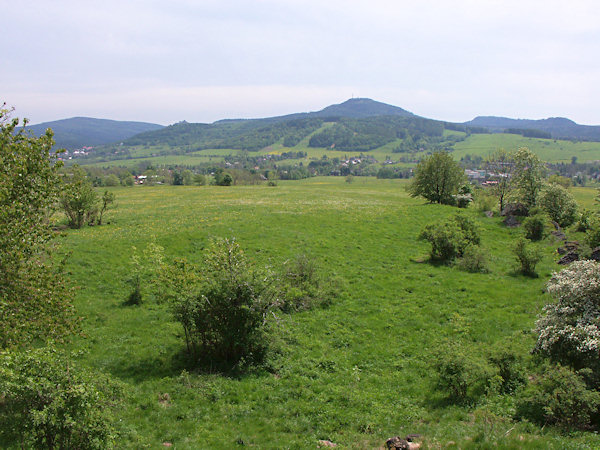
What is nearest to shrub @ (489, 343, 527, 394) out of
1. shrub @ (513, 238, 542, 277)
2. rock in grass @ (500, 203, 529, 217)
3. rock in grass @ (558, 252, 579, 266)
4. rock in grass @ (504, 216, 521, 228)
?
shrub @ (513, 238, 542, 277)

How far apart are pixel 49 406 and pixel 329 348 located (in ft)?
38.7

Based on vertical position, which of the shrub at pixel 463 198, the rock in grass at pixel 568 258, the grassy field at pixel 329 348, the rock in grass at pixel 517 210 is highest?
the shrub at pixel 463 198

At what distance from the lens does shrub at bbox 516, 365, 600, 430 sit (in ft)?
31.5

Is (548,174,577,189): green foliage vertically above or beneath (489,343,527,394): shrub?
above

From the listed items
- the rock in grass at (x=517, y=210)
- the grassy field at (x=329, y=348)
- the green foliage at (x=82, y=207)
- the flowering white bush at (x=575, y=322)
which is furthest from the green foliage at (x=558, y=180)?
the green foliage at (x=82, y=207)

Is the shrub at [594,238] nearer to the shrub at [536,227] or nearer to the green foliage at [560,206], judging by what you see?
the shrub at [536,227]

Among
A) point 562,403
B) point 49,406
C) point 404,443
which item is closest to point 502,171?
point 562,403

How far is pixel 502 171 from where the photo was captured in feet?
172

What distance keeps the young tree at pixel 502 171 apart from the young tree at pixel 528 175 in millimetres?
1719

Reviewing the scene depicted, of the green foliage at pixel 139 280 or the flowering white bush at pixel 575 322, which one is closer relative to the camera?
the flowering white bush at pixel 575 322

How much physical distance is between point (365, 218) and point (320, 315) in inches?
1081

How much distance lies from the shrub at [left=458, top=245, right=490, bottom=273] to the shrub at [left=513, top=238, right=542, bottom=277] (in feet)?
7.43

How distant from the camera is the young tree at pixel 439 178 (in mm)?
56344

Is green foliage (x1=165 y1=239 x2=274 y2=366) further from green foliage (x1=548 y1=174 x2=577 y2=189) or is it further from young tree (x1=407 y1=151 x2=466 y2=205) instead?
green foliage (x1=548 y1=174 x2=577 y2=189)
